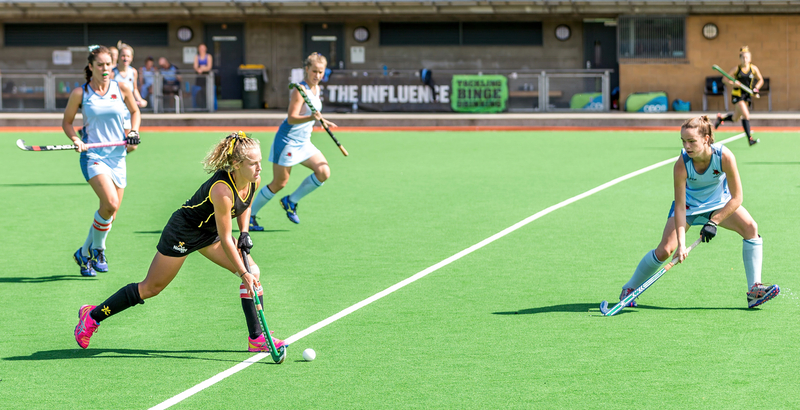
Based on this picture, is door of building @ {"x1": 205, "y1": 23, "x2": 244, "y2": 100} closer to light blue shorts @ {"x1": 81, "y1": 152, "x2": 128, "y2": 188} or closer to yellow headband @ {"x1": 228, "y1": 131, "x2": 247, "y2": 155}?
light blue shorts @ {"x1": 81, "y1": 152, "x2": 128, "y2": 188}

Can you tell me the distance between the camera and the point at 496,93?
28.8 m

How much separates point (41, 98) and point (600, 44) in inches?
659

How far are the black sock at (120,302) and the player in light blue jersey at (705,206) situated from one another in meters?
3.43

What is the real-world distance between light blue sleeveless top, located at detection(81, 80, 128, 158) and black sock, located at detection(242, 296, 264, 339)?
3182 mm

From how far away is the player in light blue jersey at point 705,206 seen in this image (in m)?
6.97

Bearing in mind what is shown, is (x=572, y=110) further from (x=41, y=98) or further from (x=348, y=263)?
(x=348, y=263)

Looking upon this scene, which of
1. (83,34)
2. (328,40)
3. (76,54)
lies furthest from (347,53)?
(76,54)

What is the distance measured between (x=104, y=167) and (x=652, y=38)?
2497 cm

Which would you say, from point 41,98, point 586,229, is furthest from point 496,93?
point 586,229

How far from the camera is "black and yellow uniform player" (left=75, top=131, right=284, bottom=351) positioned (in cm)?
605

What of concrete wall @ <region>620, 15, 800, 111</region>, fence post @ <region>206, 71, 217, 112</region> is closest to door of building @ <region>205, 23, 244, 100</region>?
fence post @ <region>206, 71, 217, 112</region>

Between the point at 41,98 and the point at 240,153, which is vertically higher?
the point at 41,98

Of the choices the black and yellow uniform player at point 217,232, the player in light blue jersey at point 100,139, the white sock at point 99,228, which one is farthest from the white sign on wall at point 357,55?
the black and yellow uniform player at point 217,232

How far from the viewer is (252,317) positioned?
20.6 feet
